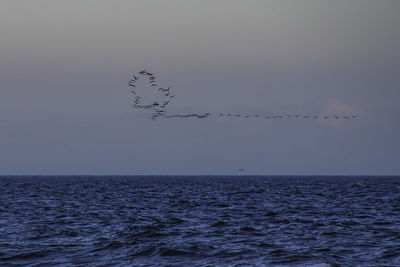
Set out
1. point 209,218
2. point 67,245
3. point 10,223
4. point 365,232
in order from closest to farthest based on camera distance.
Result: point 67,245, point 365,232, point 10,223, point 209,218

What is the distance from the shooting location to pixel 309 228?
39406mm

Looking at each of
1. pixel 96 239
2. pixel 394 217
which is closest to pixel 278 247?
pixel 96 239

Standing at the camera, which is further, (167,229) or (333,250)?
(167,229)

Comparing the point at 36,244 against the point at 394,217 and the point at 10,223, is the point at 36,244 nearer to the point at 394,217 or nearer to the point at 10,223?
the point at 10,223

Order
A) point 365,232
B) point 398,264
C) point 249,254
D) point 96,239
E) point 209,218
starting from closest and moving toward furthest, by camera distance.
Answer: point 398,264, point 249,254, point 96,239, point 365,232, point 209,218

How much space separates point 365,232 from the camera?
3731 centimetres

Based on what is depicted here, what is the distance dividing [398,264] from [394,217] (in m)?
21.6

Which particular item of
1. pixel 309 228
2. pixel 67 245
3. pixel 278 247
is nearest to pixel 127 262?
pixel 67 245

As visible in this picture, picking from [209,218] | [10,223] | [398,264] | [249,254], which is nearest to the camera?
[398,264]

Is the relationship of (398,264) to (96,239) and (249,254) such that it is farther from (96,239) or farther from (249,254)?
(96,239)

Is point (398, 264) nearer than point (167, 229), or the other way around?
point (398, 264)

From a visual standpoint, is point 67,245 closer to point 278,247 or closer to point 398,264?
point 278,247

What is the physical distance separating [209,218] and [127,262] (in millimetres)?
19162

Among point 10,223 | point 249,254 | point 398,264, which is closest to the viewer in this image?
point 398,264
